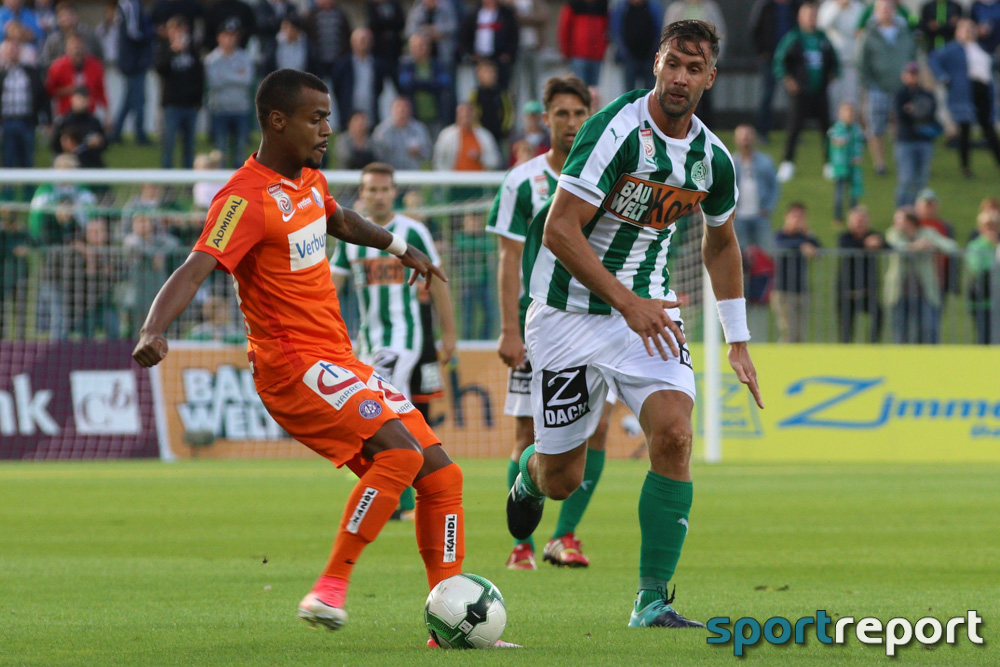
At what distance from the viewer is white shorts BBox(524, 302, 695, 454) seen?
19.7 feet

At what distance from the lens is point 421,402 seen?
36.5 ft

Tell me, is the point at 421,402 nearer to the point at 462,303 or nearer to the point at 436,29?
the point at 462,303

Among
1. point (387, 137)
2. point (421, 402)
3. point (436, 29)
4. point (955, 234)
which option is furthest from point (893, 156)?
point (421, 402)

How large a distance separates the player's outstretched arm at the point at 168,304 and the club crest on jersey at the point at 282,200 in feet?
1.18

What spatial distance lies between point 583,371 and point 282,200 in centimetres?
158

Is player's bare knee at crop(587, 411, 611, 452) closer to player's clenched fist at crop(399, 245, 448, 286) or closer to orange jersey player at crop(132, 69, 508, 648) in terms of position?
player's clenched fist at crop(399, 245, 448, 286)

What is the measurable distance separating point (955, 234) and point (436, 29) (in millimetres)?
8717

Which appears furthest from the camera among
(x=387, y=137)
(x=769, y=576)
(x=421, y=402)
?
(x=387, y=137)

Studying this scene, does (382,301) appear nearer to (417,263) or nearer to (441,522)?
(417,263)

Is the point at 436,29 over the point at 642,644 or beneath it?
over

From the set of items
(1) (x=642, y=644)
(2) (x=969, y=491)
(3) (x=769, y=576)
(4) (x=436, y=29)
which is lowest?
(2) (x=969, y=491)

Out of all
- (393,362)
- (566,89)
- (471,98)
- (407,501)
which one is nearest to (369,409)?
(566,89)

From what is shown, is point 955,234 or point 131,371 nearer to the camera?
point 131,371

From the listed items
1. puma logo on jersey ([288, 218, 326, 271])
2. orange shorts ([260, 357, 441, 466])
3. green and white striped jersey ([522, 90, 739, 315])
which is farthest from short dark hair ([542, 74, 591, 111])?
orange shorts ([260, 357, 441, 466])
